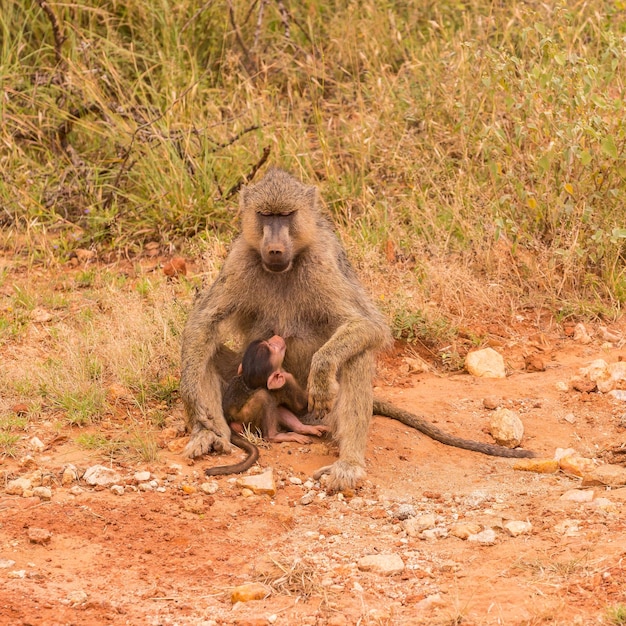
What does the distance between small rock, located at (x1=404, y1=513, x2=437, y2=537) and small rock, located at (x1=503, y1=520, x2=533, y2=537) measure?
272mm

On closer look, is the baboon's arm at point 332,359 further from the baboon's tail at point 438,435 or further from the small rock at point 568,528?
the small rock at point 568,528

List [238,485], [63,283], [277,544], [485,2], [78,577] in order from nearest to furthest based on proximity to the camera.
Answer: [78,577]
[277,544]
[238,485]
[63,283]
[485,2]

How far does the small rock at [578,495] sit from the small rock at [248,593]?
50.9 inches

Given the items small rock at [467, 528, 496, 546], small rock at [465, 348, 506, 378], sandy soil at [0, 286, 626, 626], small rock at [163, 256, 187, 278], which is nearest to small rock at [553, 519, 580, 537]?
sandy soil at [0, 286, 626, 626]

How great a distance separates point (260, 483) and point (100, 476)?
64cm

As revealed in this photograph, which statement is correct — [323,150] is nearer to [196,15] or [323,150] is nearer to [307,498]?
[196,15]

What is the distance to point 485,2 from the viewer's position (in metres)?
7.94

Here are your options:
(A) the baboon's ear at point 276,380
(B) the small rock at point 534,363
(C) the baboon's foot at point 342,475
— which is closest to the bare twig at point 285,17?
(B) the small rock at point 534,363

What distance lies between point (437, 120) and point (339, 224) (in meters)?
1.09

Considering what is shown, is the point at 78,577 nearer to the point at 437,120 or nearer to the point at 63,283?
the point at 63,283

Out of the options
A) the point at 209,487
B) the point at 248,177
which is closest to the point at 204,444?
the point at 209,487

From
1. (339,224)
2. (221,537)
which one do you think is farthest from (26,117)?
(221,537)

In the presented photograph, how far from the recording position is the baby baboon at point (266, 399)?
4672 millimetres

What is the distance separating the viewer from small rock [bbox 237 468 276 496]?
13.8ft
